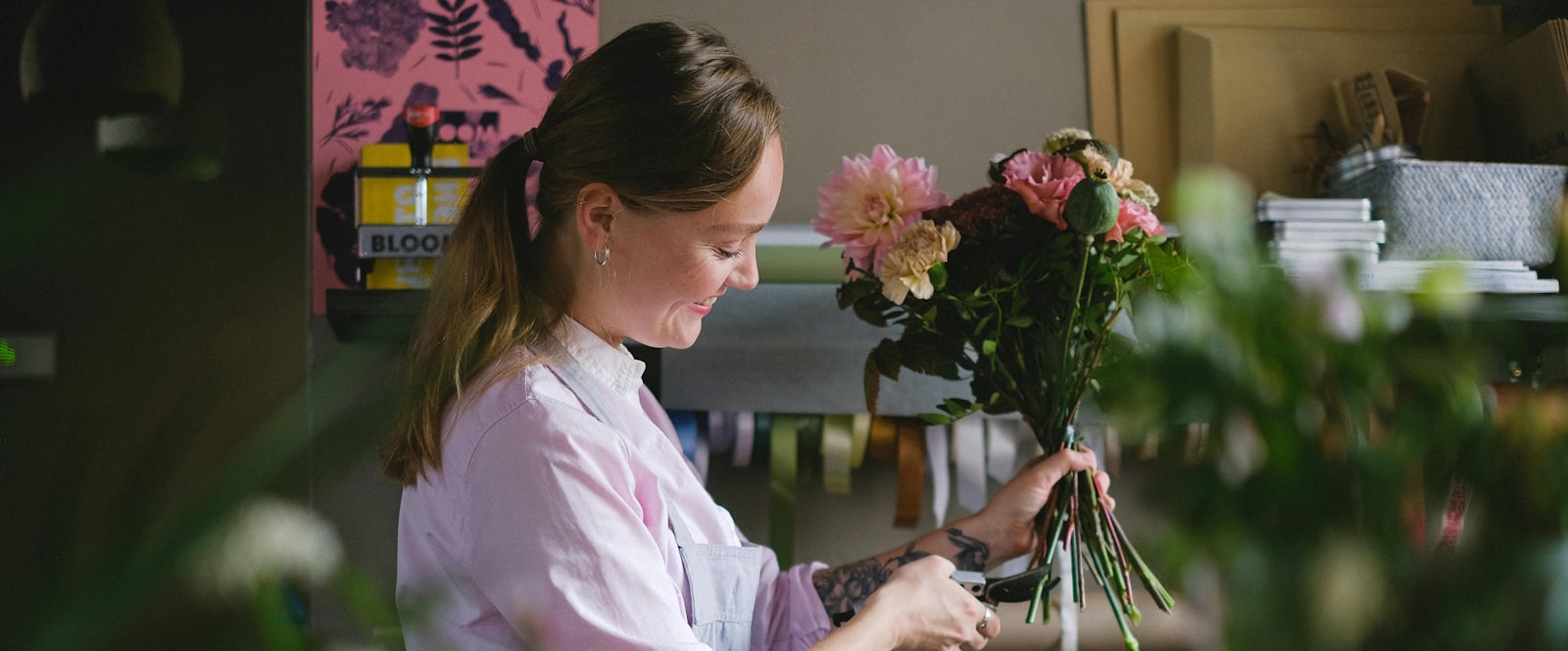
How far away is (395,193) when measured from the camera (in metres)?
1.90

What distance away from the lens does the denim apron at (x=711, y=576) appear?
1.21m

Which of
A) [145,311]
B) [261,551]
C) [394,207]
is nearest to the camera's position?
[261,551]

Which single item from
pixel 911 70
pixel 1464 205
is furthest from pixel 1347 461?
pixel 911 70

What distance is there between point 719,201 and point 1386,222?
1205mm

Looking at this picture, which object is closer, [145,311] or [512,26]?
[145,311]

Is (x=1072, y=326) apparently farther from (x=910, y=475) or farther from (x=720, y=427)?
(x=720, y=427)

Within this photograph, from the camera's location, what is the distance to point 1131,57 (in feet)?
7.09

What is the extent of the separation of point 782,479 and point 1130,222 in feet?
2.77

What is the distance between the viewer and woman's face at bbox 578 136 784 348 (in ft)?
3.98

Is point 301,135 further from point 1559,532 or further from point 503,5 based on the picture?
point 1559,532

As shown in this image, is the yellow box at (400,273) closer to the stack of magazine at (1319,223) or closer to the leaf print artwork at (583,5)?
the leaf print artwork at (583,5)

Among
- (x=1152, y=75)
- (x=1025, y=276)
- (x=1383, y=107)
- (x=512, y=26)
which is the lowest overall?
(x=1025, y=276)

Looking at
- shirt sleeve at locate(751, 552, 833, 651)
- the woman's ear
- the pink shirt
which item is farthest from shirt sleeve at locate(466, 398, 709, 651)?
shirt sleeve at locate(751, 552, 833, 651)

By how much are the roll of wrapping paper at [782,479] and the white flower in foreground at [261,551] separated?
1.77 m
